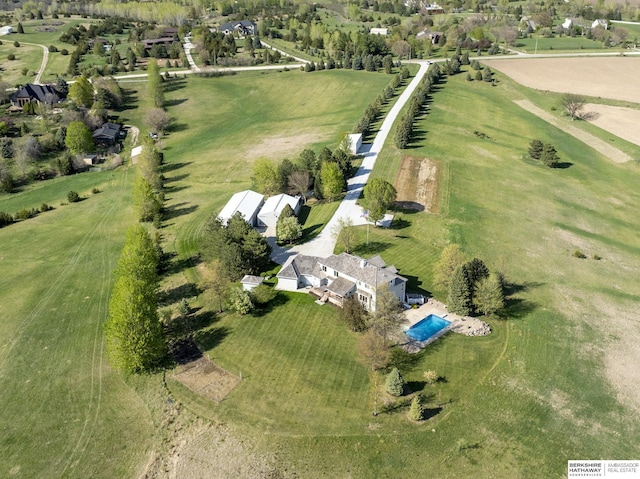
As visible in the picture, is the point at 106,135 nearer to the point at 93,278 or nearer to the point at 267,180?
the point at 267,180

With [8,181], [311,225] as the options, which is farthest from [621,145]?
[8,181]

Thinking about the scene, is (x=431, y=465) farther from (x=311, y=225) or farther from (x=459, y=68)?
(x=459, y=68)

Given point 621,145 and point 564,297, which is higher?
point 621,145

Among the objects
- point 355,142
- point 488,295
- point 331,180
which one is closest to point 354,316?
point 488,295

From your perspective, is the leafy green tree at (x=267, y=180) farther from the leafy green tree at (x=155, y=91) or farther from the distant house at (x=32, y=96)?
the distant house at (x=32, y=96)

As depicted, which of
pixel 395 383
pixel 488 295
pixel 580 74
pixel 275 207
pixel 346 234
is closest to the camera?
pixel 395 383

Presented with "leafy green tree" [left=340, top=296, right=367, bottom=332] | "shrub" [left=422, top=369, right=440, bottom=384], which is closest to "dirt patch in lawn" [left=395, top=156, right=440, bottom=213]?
"leafy green tree" [left=340, top=296, right=367, bottom=332]

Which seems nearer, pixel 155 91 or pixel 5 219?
pixel 5 219
